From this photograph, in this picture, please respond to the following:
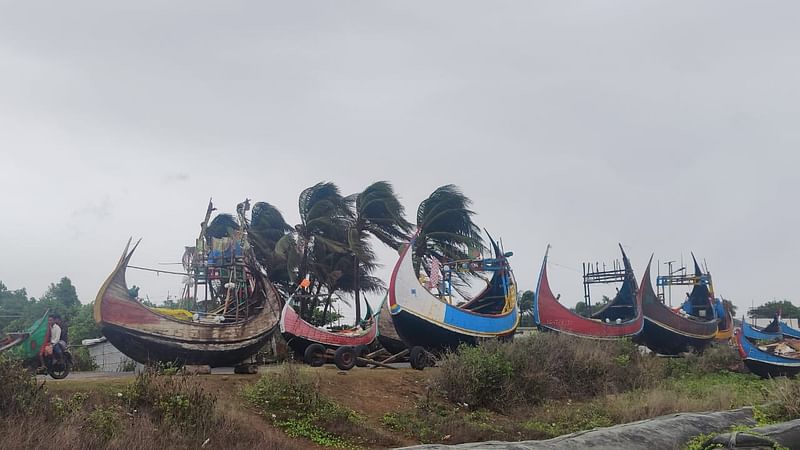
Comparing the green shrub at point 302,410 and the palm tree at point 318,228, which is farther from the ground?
the palm tree at point 318,228

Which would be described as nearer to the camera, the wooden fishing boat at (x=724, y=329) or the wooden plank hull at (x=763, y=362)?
the wooden plank hull at (x=763, y=362)

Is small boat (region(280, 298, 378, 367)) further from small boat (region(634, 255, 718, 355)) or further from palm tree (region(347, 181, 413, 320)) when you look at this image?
small boat (region(634, 255, 718, 355))

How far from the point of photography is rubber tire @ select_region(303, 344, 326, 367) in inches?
634

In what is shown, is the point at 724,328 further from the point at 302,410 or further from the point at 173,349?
the point at 173,349

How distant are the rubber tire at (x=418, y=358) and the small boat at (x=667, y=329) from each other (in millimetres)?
12894

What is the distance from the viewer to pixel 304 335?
16.1 metres

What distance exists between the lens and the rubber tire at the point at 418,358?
17312 mm

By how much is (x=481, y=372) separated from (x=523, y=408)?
4.05 feet

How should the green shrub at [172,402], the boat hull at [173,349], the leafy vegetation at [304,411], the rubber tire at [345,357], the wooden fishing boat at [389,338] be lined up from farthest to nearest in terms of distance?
1. the wooden fishing boat at [389,338]
2. the rubber tire at [345,357]
3. the boat hull at [173,349]
4. the leafy vegetation at [304,411]
5. the green shrub at [172,402]

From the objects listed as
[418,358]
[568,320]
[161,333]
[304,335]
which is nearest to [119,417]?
[161,333]

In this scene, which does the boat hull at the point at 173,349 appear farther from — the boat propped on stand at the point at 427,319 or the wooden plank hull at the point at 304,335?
the boat propped on stand at the point at 427,319

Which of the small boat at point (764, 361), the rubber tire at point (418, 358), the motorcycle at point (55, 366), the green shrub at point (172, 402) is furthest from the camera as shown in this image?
the small boat at point (764, 361)

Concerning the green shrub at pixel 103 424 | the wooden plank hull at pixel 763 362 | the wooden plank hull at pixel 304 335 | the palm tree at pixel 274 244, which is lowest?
the wooden plank hull at pixel 763 362

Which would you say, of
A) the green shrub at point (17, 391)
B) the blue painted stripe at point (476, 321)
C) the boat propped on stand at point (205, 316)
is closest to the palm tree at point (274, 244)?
the boat propped on stand at point (205, 316)
